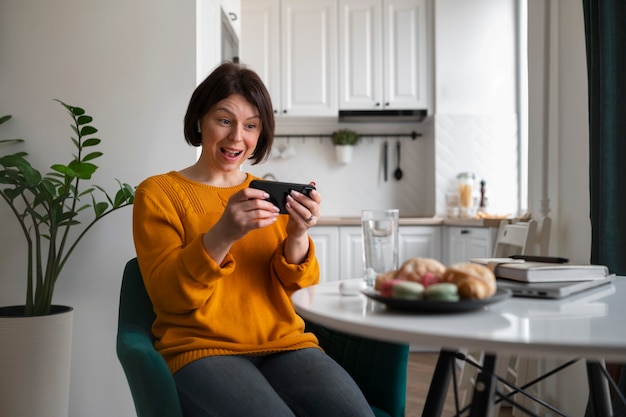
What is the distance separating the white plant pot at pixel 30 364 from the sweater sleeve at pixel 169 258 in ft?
3.35

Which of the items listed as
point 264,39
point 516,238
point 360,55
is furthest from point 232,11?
point 516,238

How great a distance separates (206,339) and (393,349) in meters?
0.42

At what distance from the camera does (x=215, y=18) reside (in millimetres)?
3082

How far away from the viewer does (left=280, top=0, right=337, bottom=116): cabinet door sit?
4414 millimetres

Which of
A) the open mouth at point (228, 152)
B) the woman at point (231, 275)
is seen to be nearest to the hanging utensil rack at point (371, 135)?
the woman at point (231, 275)

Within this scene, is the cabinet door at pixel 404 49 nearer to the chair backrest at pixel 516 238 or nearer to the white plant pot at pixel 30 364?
the chair backrest at pixel 516 238

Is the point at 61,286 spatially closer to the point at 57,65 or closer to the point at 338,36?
the point at 57,65

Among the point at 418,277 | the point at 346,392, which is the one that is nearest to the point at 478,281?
the point at 418,277

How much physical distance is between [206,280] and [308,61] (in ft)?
11.0

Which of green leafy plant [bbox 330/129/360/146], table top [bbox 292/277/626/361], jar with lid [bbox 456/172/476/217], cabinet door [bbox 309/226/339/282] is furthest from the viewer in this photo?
green leafy plant [bbox 330/129/360/146]

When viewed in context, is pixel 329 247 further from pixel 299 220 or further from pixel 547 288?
pixel 547 288

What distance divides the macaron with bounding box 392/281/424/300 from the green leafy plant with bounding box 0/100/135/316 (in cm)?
154

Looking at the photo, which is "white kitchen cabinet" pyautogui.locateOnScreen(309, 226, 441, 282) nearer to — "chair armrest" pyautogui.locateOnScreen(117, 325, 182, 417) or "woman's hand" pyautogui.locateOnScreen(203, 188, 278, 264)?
"woman's hand" pyautogui.locateOnScreen(203, 188, 278, 264)

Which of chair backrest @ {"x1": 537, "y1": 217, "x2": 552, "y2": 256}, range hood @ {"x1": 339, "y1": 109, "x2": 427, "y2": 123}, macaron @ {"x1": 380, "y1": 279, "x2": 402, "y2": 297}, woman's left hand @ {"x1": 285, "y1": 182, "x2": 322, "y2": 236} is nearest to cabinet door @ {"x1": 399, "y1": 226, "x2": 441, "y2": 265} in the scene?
range hood @ {"x1": 339, "y1": 109, "x2": 427, "y2": 123}
